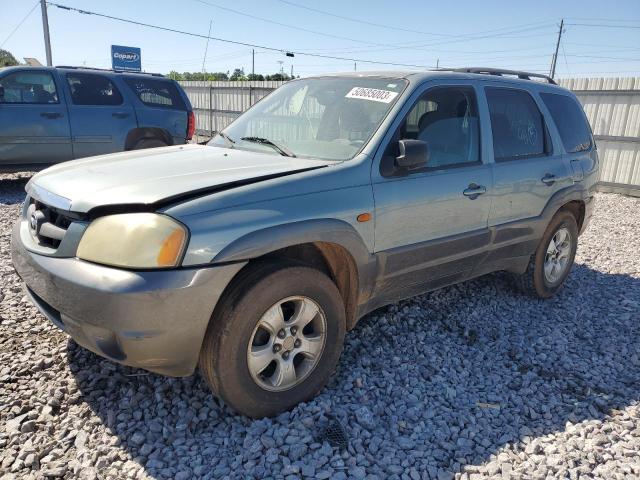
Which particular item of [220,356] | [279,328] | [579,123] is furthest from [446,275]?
[579,123]

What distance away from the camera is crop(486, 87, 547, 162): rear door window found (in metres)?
3.88

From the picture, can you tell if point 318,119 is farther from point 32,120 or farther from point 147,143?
point 32,120

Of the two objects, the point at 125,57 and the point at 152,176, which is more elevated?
the point at 125,57

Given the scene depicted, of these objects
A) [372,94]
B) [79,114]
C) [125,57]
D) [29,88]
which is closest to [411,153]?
[372,94]

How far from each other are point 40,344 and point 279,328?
5.81ft

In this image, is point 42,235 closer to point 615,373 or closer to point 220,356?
point 220,356

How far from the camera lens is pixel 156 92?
874cm

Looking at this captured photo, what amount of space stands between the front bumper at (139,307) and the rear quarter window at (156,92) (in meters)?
6.83

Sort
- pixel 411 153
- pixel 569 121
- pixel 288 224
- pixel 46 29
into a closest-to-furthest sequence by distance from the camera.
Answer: pixel 288 224 → pixel 411 153 → pixel 569 121 → pixel 46 29

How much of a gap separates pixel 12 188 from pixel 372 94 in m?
7.57

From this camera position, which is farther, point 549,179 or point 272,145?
point 549,179

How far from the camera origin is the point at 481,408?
117 inches

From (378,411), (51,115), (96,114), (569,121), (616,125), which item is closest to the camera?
(378,411)

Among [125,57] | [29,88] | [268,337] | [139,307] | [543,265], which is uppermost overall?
[125,57]
